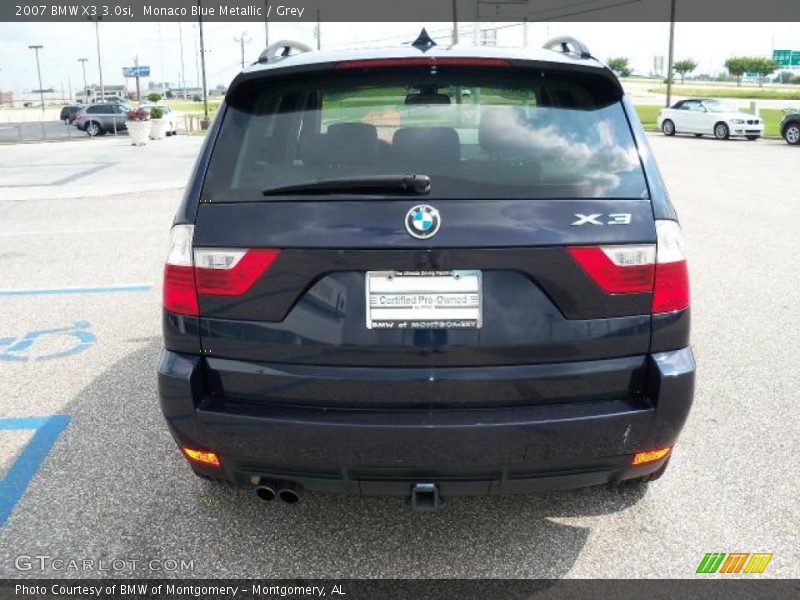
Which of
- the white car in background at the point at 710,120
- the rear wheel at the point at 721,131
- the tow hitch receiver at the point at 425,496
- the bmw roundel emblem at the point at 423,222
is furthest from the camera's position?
the rear wheel at the point at 721,131

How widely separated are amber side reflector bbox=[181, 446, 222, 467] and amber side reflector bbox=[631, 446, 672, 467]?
1455mm

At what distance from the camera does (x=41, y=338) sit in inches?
230

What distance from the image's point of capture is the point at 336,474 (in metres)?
2.59

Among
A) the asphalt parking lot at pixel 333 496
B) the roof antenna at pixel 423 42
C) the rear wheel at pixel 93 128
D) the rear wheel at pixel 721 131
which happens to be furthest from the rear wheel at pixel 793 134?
the rear wheel at pixel 93 128

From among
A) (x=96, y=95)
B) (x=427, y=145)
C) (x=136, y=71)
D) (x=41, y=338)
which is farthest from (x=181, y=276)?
(x=96, y=95)

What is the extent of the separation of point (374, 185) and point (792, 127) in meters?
28.7

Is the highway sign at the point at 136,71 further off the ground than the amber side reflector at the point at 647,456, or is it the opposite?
the highway sign at the point at 136,71

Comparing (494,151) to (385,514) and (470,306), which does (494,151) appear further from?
(385,514)

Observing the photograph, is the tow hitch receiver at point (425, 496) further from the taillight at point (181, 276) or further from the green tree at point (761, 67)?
the green tree at point (761, 67)

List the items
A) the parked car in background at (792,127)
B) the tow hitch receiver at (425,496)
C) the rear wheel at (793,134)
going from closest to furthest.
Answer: the tow hitch receiver at (425,496), the parked car in background at (792,127), the rear wheel at (793,134)

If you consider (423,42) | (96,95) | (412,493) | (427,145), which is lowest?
(412,493)

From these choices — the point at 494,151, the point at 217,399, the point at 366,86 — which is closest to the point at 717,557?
the point at 494,151

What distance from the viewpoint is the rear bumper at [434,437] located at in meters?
2.49

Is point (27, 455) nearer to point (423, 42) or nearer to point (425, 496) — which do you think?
point (425, 496)
